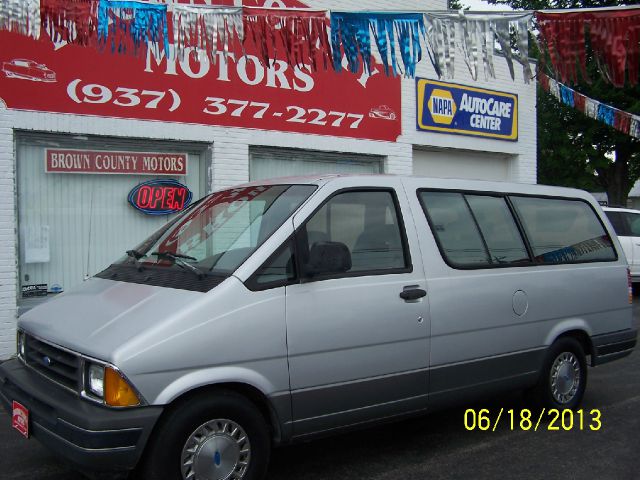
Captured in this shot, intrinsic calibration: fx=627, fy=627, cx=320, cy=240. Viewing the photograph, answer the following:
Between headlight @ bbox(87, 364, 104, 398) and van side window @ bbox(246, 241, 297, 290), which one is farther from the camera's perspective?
van side window @ bbox(246, 241, 297, 290)

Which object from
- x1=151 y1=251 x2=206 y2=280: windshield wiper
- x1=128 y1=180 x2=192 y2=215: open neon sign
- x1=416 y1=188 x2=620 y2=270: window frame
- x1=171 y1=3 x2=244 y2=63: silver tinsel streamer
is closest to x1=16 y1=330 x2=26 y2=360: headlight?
x1=151 y1=251 x2=206 y2=280: windshield wiper

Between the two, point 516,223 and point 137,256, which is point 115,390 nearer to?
point 137,256

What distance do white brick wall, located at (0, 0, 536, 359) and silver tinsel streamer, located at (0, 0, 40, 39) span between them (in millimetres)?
2085

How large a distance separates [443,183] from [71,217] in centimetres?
507

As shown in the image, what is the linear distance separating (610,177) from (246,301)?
23523 millimetres

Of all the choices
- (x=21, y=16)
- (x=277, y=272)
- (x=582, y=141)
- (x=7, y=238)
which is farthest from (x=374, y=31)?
(x=582, y=141)

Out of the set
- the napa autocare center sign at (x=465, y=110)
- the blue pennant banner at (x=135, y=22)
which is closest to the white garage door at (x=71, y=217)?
the blue pennant banner at (x=135, y=22)

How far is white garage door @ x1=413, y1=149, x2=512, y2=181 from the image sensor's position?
11133 millimetres

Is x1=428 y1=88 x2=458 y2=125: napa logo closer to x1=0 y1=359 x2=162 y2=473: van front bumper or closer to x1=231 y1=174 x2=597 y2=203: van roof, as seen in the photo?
x1=231 y1=174 x2=597 y2=203: van roof

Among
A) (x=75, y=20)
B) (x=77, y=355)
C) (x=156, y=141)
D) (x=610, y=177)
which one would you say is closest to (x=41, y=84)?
(x=156, y=141)

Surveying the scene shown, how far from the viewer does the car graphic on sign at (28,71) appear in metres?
7.12

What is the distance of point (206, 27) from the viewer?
602 cm

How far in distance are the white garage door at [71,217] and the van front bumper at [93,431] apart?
467 cm
